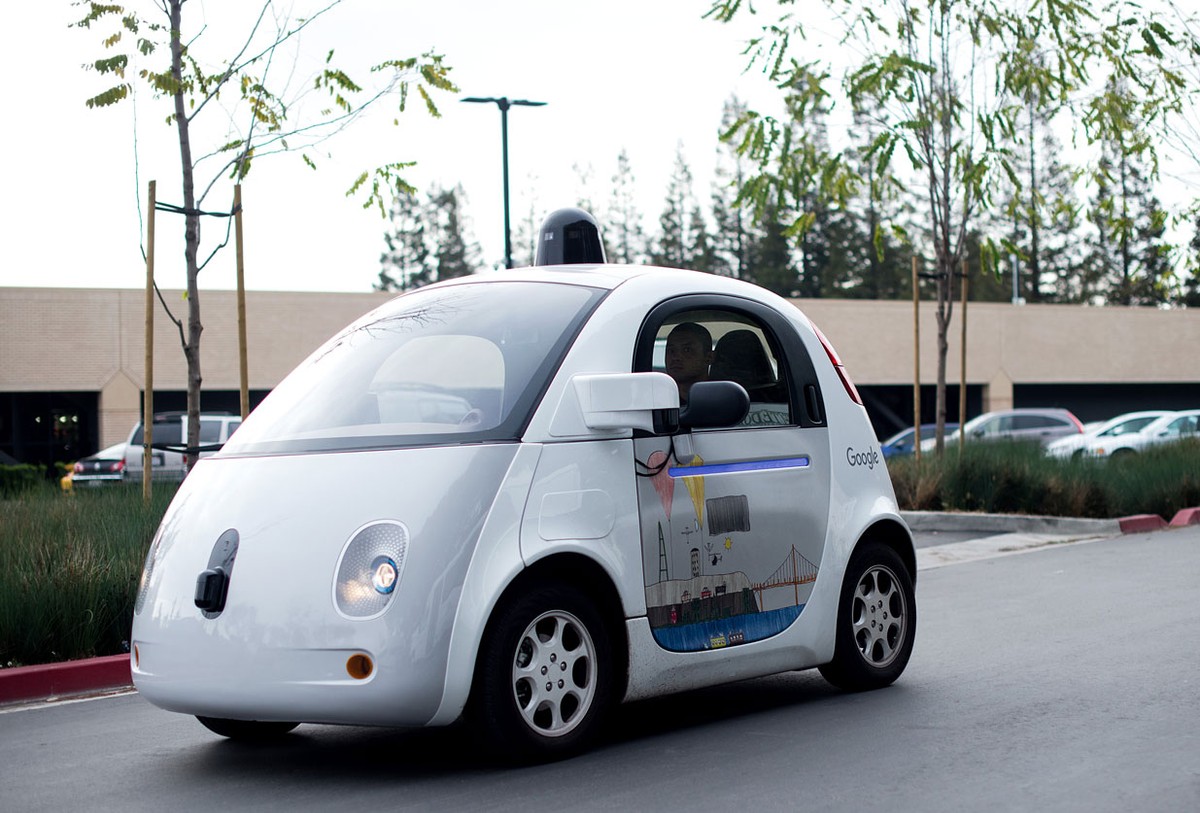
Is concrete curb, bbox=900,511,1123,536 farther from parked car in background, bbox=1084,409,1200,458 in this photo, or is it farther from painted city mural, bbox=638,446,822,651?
parked car in background, bbox=1084,409,1200,458

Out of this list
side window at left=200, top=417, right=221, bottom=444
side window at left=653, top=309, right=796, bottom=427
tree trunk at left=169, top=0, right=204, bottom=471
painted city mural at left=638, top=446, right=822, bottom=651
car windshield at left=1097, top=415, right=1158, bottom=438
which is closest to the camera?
painted city mural at left=638, top=446, right=822, bottom=651

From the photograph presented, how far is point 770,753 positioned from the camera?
19.0 feet

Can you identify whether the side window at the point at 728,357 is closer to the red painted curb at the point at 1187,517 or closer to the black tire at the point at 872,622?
the black tire at the point at 872,622

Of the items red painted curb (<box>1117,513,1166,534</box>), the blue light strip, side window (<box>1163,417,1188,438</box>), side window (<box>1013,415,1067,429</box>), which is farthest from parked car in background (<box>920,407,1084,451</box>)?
the blue light strip

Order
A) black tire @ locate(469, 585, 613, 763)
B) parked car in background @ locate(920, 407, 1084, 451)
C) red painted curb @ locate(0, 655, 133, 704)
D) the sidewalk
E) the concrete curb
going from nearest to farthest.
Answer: black tire @ locate(469, 585, 613, 763), red painted curb @ locate(0, 655, 133, 704), the sidewalk, the concrete curb, parked car in background @ locate(920, 407, 1084, 451)

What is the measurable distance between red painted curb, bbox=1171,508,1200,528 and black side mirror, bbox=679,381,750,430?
13.3m

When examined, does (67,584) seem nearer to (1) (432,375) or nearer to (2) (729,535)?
(1) (432,375)

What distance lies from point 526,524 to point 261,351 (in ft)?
130

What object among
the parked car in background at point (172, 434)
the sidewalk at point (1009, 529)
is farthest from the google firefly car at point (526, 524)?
the parked car in background at point (172, 434)

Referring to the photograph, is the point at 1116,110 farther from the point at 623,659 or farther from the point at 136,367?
the point at 136,367

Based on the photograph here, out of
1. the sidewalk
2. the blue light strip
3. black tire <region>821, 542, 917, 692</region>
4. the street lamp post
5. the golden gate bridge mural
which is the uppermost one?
the street lamp post

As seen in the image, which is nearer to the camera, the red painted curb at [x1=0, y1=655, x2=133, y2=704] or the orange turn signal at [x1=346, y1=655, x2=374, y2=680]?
the orange turn signal at [x1=346, y1=655, x2=374, y2=680]

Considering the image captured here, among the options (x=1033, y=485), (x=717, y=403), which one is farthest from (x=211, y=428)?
(x=717, y=403)

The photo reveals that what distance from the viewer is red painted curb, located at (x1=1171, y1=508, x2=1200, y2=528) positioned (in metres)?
17.9
